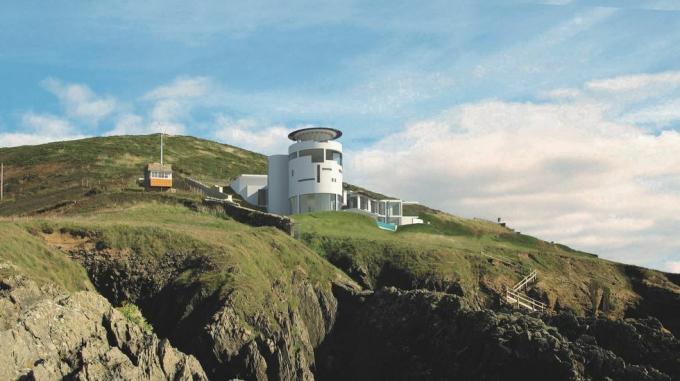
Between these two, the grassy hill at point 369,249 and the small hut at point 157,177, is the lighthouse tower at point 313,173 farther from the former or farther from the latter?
the small hut at point 157,177

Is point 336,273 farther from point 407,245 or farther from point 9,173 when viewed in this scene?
point 9,173

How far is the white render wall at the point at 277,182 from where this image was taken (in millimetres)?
105250

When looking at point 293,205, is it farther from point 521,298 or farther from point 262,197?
point 521,298

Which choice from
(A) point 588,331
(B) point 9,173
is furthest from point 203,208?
(B) point 9,173

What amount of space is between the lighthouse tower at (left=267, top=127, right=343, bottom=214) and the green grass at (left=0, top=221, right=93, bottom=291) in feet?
162

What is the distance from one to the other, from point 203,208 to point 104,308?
40.2 meters

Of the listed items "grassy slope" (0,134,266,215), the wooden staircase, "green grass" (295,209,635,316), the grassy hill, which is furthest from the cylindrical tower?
the wooden staircase

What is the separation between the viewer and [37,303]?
129 ft

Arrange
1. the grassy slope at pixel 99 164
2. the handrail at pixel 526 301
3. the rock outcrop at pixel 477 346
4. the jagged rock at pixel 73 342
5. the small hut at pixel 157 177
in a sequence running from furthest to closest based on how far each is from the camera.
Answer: the grassy slope at pixel 99 164 < the small hut at pixel 157 177 < the handrail at pixel 526 301 < the rock outcrop at pixel 477 346 < the jagged rock at pixel 73 342

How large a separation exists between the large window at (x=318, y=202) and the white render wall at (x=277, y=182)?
5476mm

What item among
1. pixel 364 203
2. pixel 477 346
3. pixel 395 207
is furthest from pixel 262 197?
pixel 477 346

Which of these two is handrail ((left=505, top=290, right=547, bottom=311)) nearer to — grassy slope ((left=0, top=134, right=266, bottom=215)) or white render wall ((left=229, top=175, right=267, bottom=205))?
grassy slope ((left=0, top=134, right=266, bottom=215))

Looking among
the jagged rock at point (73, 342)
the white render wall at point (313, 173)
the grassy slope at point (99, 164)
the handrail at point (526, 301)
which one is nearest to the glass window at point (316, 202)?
the white render wall at point (313, 173)

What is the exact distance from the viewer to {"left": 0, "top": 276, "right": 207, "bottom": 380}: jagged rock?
34.5 meters
